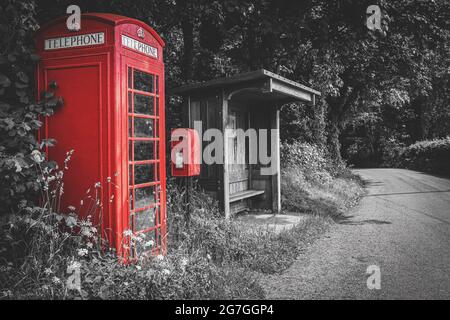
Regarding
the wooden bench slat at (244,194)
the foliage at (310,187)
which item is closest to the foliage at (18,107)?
the wooden bench slat at (244,194)

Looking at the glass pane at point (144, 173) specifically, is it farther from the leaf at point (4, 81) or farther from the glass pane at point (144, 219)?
the leaf at point (4, 81)

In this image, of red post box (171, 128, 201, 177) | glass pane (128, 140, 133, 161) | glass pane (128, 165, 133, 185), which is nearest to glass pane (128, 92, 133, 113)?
glass pane (128, 140, 133, 161)

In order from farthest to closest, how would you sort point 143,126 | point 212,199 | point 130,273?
1. point 212,199
2. point 143,126
3. point 130,273

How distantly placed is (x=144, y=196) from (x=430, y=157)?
2715 centimetres

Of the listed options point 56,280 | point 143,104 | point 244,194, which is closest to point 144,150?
point 143,104

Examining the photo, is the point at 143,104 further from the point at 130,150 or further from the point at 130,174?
the point at 130,174

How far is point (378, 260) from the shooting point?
633 centimetres

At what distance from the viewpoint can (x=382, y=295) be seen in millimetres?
4754

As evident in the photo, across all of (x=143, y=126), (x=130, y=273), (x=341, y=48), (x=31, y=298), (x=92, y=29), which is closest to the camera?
(x=31, y=298)

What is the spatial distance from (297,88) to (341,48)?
10.6 feet

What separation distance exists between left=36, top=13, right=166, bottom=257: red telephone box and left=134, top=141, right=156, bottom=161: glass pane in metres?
0.01

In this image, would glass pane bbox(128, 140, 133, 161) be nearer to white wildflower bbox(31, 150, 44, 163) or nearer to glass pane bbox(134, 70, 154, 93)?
glass pane bbox(134, 70, 154, 93)

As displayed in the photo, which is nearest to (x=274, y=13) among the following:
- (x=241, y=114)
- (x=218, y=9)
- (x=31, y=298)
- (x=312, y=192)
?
(x=218, y=9)

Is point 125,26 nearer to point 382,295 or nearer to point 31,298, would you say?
point 31,298
